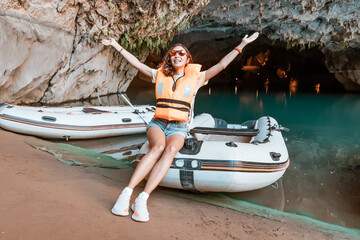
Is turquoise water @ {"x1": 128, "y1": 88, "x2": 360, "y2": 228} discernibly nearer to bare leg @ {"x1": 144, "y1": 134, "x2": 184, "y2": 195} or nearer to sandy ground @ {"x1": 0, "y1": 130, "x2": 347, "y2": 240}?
sandy ground @ {"x1": 0, "y1": 130, "x2": 347, "y2": 240}

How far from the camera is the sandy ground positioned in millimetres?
1696

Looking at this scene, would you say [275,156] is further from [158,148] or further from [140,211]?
[140,211]

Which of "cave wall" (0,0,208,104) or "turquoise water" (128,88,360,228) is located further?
"cave wall" (0,0,208,104)

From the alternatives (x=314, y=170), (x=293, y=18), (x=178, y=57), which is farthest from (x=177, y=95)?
(x=293, y=18)

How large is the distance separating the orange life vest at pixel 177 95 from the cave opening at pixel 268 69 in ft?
56.2

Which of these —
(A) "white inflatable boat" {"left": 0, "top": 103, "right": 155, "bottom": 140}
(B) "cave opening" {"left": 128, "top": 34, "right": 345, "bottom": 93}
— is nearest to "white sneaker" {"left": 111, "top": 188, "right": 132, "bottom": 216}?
(A) "white inflatable boat" {"left": 0, "top": 103, "right": 155, "bottom": 140}

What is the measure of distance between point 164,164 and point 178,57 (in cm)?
110

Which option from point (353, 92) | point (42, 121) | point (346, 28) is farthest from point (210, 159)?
point (353, 92)

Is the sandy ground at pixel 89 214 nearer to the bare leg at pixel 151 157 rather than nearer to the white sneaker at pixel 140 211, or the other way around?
the white sneaker at pixel 140 211

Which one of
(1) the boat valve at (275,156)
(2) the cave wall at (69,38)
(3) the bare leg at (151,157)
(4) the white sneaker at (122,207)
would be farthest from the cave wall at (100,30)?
(1) the boat valve at (275,156)

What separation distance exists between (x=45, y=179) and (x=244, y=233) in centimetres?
175

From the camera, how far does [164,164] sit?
8.03ft

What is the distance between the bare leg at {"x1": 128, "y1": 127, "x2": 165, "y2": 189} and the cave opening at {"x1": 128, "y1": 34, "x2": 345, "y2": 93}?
1736 cm

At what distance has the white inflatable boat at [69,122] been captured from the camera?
4.72 meters
